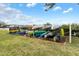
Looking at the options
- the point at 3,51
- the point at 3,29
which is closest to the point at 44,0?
the point at 3,29

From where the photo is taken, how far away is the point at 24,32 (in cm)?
173

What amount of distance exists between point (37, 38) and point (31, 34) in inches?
2.7

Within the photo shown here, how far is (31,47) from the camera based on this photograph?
171 cm

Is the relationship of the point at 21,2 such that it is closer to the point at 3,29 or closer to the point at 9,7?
the point at 9,7

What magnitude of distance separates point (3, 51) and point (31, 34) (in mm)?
298

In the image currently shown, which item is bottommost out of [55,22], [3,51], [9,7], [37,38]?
[3,51]

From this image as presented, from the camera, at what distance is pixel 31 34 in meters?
1.73

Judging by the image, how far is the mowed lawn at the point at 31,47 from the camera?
66.5 inches

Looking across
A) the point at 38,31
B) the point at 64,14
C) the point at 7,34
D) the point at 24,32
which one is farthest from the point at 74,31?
the point at 7,34

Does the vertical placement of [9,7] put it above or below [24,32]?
above

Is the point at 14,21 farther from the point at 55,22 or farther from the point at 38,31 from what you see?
the point at 55,22

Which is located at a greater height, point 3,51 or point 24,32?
point 24,32

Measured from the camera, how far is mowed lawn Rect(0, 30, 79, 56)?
1.69m

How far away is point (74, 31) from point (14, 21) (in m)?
0.56
